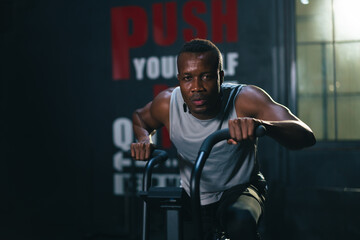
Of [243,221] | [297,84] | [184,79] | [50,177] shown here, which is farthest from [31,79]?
[243,221]

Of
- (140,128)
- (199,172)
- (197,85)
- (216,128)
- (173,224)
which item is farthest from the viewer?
(140,128)

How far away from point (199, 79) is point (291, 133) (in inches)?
18.7

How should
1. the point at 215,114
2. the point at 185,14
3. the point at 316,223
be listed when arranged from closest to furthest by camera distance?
the point at 215,114
the point at 316,223
the point at 185,14

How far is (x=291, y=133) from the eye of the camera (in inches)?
59.2

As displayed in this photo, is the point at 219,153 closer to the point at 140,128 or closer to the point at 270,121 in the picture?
the point at 270,121

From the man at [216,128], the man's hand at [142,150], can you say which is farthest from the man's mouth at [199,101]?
the man's hand at [142,150]

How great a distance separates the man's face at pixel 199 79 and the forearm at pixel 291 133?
1.25 ft

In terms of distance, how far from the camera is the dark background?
12.2 ft

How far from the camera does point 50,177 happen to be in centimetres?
457

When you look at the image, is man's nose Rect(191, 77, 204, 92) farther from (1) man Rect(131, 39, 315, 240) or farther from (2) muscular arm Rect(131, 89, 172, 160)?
(2) muscular arm Rect(131, 89, 172, 160)

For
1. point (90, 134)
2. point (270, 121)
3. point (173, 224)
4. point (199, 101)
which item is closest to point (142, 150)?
point (199, 101)

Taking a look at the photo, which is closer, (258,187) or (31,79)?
(258,187)

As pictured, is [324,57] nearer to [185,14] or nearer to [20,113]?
[185,14]

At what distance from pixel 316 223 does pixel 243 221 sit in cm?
262
